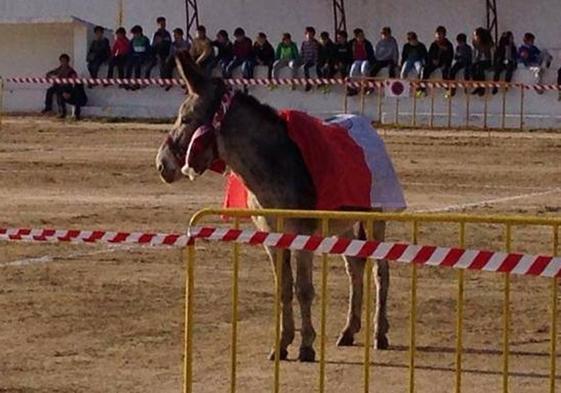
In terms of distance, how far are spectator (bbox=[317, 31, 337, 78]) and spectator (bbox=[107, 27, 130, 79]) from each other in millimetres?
5194

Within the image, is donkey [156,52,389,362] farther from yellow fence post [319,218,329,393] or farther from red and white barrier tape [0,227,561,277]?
red and white barrier tape [0,227,561,277]

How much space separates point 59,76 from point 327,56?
7254 mm

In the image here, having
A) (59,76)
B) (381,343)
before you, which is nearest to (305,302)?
(381,343)

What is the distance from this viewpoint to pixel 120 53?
42875mm

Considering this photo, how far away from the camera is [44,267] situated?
1559cm

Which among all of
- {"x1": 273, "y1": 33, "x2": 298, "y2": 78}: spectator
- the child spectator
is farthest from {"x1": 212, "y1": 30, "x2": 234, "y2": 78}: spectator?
the child spectator

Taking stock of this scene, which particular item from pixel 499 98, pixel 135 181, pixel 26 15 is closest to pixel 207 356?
pixel 135 181

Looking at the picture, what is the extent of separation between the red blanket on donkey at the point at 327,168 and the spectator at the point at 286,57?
29.5 metres

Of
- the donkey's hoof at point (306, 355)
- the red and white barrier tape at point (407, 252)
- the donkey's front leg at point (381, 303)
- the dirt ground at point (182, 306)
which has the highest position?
the red and white barrier tape at point (407, 252)

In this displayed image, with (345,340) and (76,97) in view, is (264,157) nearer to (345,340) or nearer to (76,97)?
(345,340)

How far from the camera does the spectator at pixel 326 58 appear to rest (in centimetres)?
4066

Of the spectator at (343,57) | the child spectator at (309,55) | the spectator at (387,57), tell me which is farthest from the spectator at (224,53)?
the spectator at (387,57)

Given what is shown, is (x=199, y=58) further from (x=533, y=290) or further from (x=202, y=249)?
(x=202, y=249)

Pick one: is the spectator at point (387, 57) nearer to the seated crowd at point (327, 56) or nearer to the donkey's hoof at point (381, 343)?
the seated crowd at point (327, 56)
